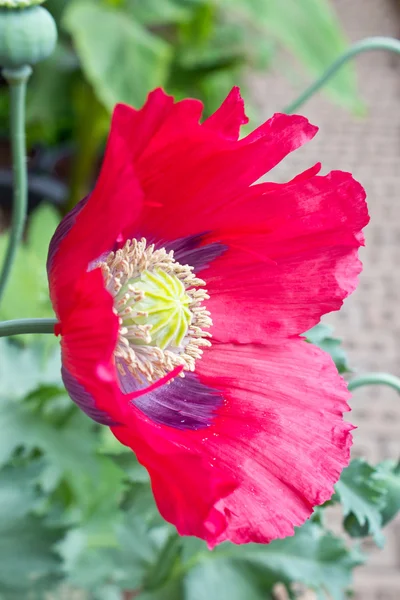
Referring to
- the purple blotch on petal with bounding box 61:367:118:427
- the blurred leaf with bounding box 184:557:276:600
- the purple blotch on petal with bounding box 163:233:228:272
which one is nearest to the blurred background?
the blurred leaf with bounding box 184:557:276:600

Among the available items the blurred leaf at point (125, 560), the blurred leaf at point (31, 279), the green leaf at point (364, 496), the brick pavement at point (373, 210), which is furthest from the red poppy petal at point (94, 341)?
the brick pavement at point (373, 210)

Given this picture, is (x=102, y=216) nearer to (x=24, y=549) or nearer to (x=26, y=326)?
(x=26, y=326)

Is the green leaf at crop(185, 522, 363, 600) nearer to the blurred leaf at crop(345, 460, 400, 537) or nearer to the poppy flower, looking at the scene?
the blurred leaf at crop(345, 460, 400, 537)

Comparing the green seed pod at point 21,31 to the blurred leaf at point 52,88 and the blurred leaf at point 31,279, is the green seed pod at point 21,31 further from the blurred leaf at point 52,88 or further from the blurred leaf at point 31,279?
the blurred leaf at point 52,88

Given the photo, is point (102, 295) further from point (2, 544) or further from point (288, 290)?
point (2, 544)

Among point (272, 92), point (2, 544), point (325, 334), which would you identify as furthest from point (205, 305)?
point (272, 92)

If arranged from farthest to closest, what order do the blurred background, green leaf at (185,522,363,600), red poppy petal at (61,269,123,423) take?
the blurred background, green leaf at (185,522,363,600), red poppy petal at (61,269,123,423)
